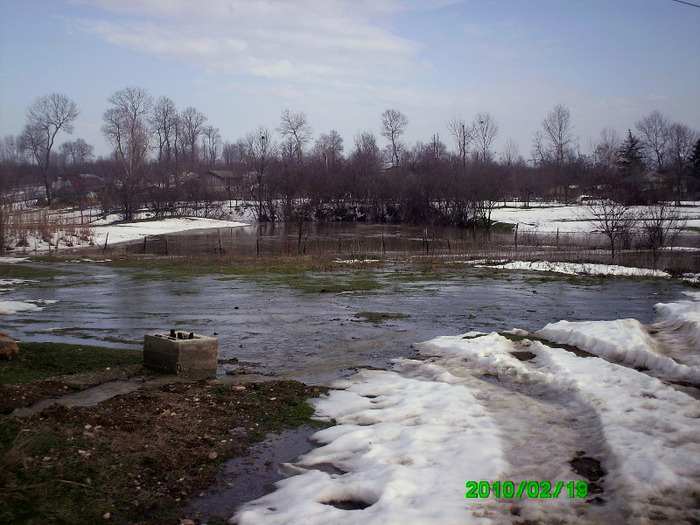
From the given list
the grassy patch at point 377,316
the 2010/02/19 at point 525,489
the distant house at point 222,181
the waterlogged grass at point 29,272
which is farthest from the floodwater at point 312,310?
the distant house at point 222,181

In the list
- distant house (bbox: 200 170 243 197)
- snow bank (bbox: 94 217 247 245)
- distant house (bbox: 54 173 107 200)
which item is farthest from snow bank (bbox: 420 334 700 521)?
distant house (bbox: 200 170 243 197)

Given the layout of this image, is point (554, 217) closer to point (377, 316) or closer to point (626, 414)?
point (377, 316)

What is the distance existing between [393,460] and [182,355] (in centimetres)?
392

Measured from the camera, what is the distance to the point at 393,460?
17.8 ft

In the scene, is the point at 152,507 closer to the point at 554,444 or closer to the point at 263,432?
the point at 263,432

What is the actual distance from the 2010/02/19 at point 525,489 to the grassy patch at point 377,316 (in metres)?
8.16

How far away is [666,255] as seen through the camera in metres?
30.2

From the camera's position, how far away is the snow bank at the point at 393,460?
446 cm

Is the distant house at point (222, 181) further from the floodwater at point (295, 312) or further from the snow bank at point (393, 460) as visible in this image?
the snow bank at point (393, 460)

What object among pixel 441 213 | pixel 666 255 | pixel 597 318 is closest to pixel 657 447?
pixel 597 318

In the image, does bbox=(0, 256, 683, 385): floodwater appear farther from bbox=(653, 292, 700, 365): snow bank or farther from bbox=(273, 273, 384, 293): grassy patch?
bbox=(653, 292, 700, 365): snow bank

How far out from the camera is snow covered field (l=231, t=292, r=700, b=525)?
448 centimetres

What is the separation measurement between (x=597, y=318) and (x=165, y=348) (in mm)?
9747

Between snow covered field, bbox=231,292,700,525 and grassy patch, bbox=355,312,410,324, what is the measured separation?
3.51 m
